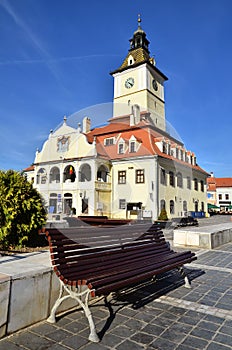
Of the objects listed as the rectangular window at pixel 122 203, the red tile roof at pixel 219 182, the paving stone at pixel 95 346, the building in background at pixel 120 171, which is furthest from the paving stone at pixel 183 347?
the red tile roof at pixel 219 182

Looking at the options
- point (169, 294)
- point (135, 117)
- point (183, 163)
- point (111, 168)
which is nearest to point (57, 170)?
point (111, 168)

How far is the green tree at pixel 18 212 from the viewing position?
603 cm

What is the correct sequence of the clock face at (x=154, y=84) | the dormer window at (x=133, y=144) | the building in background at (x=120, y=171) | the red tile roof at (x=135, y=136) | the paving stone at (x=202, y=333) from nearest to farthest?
the paving stone at (x=202, y=333) → the building in background at (x=120, y=171) → the red tile roof at (x=135, y=136) → the dormer window at (x=133, y=144) → the clock face at (x=154, y=84)

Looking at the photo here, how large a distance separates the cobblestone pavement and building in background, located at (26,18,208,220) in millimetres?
20736

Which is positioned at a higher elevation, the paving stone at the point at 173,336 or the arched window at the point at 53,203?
the arched window at the point at 53,203

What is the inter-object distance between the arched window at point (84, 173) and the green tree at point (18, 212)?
21.7 metres

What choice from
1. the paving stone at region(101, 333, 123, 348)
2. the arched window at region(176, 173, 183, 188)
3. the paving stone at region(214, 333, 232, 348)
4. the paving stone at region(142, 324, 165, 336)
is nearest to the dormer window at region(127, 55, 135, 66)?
the arched window at region(176, 173, 183, 188)

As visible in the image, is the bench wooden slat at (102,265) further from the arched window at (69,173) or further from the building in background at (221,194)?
the building in background at (221,194)

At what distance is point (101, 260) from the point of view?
3.54 meters

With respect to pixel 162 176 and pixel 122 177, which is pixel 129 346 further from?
pixel 122 177

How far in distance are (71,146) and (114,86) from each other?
16.3m

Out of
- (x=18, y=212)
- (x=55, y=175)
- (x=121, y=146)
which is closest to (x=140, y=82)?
(x=121, y=146)

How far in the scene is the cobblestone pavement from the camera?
8.75ft

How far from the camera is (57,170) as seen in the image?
3189cm
